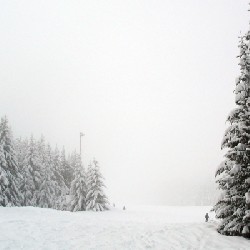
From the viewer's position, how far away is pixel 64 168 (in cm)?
7588

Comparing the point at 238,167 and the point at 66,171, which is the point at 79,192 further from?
the point at 238,167

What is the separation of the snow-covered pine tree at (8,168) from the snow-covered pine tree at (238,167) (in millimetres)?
31600

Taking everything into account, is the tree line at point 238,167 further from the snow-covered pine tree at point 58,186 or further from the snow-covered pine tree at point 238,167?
the snow-covered pine tree at point 58,186

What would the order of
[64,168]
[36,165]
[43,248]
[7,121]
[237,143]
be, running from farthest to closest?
[64,168], [36,165], [7,121], [237,143], [43,248]

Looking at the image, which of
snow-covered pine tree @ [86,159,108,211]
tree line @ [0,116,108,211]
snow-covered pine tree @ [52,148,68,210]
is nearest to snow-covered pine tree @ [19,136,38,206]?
tree line @ [0,116,108,211]

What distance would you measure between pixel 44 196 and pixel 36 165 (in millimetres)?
5432

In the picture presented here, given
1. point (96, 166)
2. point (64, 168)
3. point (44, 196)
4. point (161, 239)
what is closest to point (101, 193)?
point (96, 166)

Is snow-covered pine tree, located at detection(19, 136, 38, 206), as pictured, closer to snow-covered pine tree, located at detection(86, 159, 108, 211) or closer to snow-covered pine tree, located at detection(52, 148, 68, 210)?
snow-covered pine tree, located at detection(52, 148, 68, 210)

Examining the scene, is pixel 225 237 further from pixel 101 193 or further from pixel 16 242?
pixel 101 193

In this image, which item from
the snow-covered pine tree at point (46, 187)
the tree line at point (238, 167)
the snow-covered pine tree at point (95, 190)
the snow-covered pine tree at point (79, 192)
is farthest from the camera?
the snow-covered pine tree at point (46, 187)

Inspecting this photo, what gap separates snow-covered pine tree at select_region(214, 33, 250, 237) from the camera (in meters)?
17.8

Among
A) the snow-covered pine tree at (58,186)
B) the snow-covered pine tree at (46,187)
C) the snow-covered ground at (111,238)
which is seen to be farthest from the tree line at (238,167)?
the snow-covered pine tree at (58,186)

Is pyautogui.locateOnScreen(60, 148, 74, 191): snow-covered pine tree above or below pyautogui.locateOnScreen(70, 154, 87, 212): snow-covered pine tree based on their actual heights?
above

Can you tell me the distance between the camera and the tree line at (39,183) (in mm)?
45531
